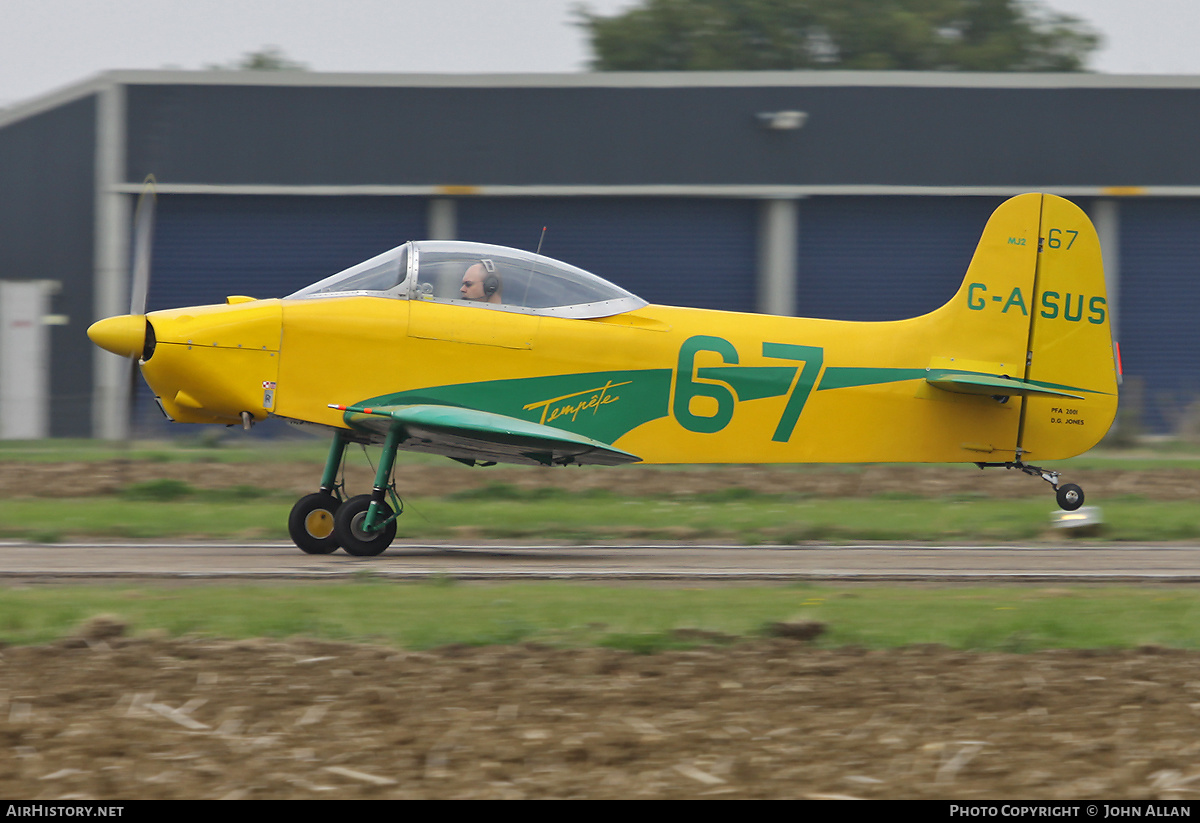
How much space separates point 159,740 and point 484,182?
1797cm

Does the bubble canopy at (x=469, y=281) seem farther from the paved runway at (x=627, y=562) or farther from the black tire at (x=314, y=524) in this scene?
the paved runway at (x=627, y=562)

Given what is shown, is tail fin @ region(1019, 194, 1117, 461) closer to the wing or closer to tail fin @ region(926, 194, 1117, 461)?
tail fin @ region(926, 194, 1117, 461)

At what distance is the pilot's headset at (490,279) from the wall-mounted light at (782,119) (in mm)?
12940

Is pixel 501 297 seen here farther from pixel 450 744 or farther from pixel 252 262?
pixel 252 262

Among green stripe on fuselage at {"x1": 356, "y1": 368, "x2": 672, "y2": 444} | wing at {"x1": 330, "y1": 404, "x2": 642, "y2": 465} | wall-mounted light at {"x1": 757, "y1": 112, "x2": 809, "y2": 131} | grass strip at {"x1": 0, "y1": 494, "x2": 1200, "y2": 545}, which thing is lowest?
grass strip at {"x1": 0, "y1": 494, "x2": 1200, "y2": 545}

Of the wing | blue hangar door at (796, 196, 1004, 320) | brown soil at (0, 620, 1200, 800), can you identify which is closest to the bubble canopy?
the wing

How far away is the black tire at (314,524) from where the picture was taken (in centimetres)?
1016

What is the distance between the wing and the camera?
380 inches

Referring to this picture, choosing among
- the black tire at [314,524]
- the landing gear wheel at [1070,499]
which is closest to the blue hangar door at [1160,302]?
the landing gear wheel at [1070,499]

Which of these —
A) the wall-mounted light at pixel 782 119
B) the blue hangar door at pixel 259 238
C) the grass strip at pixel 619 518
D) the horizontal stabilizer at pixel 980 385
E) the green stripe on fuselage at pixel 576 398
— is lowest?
the grass strip at pixel 619 518

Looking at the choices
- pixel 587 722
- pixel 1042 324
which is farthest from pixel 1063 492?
pixel 587 722

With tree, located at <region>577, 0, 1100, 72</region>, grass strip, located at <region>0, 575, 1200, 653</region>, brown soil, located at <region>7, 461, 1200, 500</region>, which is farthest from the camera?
tree, located at <region>577, 0, 1100, 72</region>

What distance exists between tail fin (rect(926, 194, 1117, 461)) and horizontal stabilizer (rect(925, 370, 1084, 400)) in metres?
0.17

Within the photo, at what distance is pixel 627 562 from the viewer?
9.92 meters
